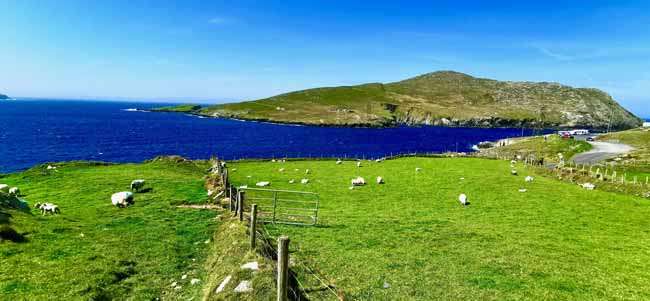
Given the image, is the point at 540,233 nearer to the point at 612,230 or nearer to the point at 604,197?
the point at 612,230

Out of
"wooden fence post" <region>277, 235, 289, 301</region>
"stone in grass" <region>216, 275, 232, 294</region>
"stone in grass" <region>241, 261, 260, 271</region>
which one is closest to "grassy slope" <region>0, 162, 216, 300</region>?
"stone in grass" <region>216, 275, 232, 294</region>

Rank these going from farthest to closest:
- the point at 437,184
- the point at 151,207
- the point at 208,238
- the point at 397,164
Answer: the point at 397,164 → the point at 437,184 → the point at 151,207 → the point at 208,238

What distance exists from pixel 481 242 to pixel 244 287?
13499mm

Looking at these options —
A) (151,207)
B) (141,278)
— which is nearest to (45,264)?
(141,278)

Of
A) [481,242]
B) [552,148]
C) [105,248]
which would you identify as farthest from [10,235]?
[552,148]

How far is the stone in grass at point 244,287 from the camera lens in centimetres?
1214

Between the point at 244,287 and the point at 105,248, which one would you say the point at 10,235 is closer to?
the point at 105,248

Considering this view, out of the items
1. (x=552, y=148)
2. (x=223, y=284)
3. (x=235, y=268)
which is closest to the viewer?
(x=223, y=284)

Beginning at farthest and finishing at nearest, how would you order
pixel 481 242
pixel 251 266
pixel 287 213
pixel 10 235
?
1. pixel 287 213
2. pixel 481 242
3. pixel 10 235
4. pixel 251 266

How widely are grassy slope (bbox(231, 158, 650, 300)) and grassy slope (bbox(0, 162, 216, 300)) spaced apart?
5.83 m

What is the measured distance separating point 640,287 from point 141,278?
20804 mm

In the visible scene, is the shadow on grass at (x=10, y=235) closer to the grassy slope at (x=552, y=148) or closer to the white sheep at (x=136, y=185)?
the white sheep at (x=136, y=185)

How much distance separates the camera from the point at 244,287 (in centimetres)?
1230

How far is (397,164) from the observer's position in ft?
178
